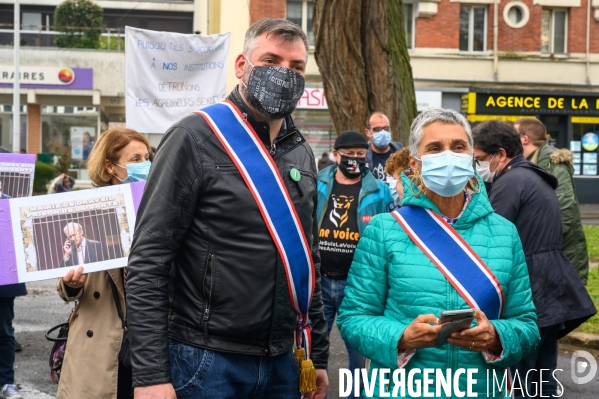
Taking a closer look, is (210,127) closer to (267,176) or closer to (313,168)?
(267,176)

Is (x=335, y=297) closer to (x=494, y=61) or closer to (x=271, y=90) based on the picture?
(x=271, y=90)

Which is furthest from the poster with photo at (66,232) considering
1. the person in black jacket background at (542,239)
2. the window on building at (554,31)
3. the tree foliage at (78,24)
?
the tree foliage at (78,24)

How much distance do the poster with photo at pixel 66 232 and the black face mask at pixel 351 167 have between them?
272 centimetres

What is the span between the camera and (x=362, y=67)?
9742 millimetres

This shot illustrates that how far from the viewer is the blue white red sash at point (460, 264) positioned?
3049 mm

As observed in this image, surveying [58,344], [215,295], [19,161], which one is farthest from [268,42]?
[19,161]

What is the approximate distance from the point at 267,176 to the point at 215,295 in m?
0.46

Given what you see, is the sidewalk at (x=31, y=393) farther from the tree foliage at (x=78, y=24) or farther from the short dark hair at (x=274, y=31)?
the tree foliage at (x=78, y=24)

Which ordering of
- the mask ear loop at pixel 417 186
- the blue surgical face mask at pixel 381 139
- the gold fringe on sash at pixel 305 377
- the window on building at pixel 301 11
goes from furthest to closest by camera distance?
1. the window on building at pixel 301 11
2. the blue surgical face mask at pixel 381 139
3. the mask ear loop at pixel 417 186
4. the gold fringe on sash at pixel 305 377

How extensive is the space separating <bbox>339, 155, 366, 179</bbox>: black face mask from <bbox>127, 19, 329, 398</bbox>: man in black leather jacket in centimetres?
343

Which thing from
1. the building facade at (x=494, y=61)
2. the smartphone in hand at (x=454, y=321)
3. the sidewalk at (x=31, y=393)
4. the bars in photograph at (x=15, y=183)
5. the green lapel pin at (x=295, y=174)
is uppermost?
the building facade at (x=494, y=61)

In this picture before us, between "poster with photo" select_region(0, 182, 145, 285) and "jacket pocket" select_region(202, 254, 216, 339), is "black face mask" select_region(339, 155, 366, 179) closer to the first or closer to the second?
"poster with photo" select_region(0, 182, 145, 285)

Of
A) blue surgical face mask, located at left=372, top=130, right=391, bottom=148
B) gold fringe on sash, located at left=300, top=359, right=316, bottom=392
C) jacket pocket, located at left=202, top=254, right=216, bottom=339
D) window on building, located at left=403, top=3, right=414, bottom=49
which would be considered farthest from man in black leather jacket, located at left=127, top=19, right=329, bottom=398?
window on building, located at left=403, top=3, right=414, bottom=49

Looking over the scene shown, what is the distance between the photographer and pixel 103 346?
3.79m
